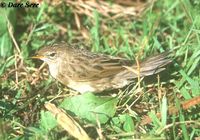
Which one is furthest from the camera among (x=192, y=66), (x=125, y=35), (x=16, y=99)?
(x=125, y=35)

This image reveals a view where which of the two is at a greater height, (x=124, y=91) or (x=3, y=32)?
(x=3, y=32)

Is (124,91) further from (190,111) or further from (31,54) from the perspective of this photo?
(31,54)

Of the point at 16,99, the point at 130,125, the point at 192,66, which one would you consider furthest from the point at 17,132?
the point at 192,66

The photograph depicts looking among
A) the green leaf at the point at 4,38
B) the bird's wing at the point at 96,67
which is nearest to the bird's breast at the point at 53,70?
the bird's wing at the point at 96,67

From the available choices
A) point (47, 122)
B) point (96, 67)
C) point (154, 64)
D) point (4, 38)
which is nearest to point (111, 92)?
point (96, 67)

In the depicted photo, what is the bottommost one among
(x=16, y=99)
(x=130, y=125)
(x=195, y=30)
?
(x=130, y=125)

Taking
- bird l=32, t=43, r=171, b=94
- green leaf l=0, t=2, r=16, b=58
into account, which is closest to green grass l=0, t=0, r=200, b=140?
green leaf l=0, t=2, r=16, b=58

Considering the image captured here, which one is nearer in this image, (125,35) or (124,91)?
(124,91)

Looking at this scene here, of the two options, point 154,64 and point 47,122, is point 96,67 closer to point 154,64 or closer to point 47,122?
point 154,64
